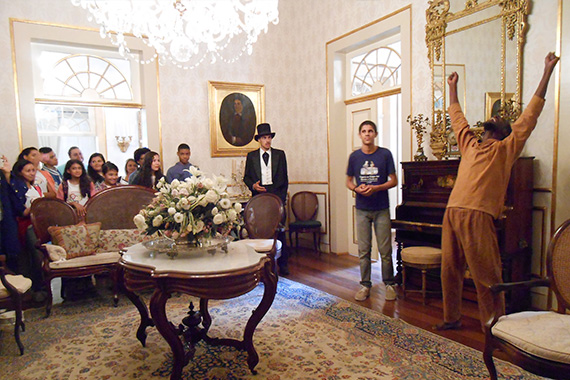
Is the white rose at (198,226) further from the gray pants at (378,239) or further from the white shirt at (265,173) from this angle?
the white shirt at (265,173)

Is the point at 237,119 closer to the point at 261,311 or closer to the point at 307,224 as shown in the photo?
the point at 307,224

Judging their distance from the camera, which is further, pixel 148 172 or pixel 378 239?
pixel 148 172

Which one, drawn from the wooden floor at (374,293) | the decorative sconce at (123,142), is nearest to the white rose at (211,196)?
the wooden floor at (374,293)

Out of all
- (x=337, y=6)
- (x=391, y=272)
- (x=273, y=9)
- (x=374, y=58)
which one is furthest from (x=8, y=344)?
(x=337, y=6)

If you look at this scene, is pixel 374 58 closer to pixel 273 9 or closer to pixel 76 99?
pixel 273 9

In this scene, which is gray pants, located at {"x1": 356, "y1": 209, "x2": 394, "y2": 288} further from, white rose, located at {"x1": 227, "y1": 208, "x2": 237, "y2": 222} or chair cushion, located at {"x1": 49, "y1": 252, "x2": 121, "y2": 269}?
chair cushion, located at {"x1": 49, "y1": 252, "x2": 121, "y2": 269}

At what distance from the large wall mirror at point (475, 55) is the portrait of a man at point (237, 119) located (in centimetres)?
310

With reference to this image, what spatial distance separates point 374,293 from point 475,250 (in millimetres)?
1468

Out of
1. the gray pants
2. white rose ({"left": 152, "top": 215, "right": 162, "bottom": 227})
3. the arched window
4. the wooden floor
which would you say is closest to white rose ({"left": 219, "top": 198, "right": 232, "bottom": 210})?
white rose ({"left": 152, "top": 215, "right": 162, "bottom": 227})

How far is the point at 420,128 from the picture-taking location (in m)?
4.23

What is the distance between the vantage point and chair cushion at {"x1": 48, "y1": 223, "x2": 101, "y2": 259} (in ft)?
12.7

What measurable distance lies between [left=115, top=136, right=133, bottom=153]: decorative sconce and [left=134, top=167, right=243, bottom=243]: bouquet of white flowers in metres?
6.77

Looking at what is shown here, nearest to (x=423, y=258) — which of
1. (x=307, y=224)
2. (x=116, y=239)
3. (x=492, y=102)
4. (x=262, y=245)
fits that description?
(x=262, y=245)

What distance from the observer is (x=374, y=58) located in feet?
17.4
